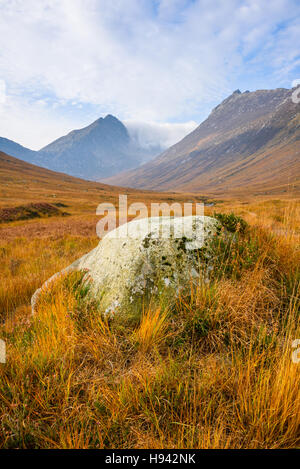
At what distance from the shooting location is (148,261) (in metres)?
3.01

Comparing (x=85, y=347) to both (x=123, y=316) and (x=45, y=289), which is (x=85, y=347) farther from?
(x=45, y=289)

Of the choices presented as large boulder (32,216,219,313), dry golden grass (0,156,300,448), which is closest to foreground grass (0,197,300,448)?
dry golden grass (0,156,300,448)

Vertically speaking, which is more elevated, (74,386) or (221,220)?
(221,220)

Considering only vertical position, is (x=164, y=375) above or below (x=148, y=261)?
below

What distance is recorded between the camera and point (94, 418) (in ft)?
4.99

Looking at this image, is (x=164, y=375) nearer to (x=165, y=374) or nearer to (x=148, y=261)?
(x=165, y=374)

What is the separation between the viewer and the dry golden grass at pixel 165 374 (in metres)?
1.42

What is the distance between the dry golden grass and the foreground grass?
0.03ft

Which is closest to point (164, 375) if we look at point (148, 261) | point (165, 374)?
point (165, 374)

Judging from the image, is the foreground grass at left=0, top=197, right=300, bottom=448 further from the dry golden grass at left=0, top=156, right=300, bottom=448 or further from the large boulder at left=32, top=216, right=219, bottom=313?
the large boulder at left=32, top=216, right=219, bottom=313

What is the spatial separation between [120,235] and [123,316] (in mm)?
1359

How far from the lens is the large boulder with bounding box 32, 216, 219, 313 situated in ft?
9.30

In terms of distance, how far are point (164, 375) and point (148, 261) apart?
4.88 ft
